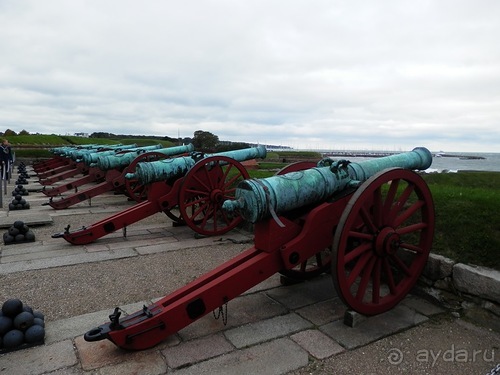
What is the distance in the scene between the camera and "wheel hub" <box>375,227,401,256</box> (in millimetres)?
3373

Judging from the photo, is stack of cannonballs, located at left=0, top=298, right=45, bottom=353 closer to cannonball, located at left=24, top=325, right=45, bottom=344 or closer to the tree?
cannonball, located at left=24, top=325, right=45, bottom=344

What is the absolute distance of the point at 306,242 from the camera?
345cm

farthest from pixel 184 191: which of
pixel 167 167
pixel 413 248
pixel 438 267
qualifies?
pixel 438 267

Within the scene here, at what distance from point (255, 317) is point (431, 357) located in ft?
4.72

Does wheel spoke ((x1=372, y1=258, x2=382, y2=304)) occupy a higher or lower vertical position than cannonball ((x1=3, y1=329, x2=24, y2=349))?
higher

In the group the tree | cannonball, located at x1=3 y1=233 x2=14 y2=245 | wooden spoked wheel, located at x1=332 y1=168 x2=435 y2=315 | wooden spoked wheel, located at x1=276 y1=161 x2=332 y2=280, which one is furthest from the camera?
the tree

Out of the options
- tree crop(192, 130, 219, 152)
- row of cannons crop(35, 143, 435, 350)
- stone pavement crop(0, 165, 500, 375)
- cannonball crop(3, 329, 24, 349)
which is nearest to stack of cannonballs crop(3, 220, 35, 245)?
stone pavement crop(0, 165, 500, 375)

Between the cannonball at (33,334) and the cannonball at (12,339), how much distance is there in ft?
0.14

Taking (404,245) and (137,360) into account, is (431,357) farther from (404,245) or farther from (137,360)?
(137,360)

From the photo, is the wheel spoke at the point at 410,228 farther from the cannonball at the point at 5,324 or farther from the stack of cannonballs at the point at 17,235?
the stack of cannonballs at the point at 17,235

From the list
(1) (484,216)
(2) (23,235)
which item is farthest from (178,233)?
(1) (484,216)

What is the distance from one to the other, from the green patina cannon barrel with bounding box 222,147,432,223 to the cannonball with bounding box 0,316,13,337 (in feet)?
6.08

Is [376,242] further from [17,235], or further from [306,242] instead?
[17,235]

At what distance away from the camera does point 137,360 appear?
286cm
